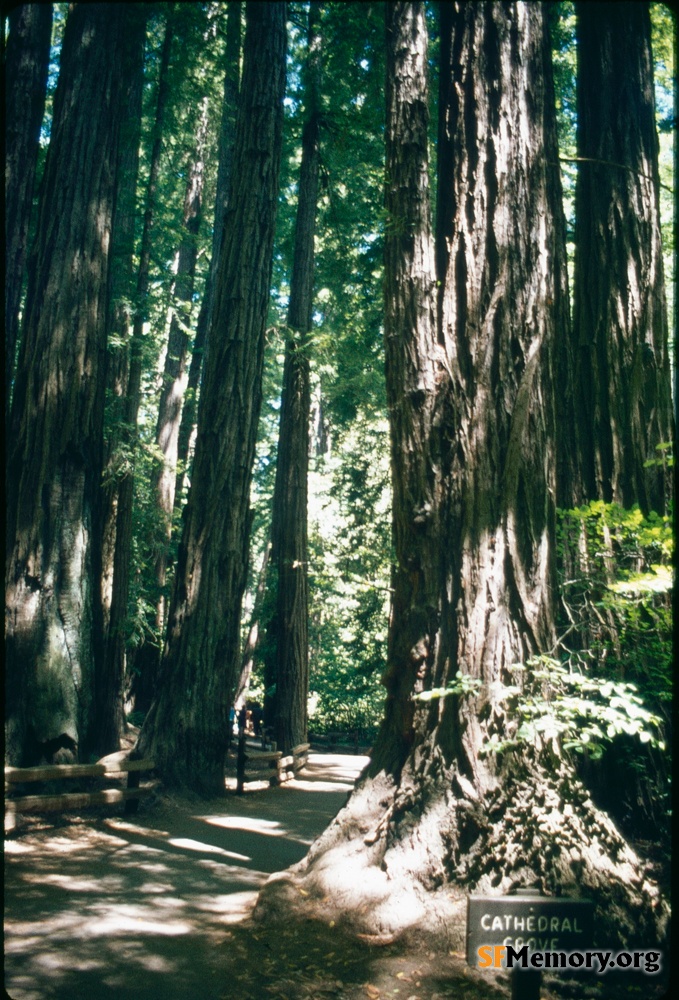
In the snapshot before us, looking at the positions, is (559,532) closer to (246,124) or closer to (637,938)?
(637,938)

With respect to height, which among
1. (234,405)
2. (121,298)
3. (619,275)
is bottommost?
(234,405)

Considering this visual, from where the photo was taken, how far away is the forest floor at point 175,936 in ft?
12.5

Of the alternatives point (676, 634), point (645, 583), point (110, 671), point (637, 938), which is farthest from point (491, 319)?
point (110, 671)

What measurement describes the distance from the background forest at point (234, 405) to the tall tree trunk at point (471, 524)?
0.99 feet

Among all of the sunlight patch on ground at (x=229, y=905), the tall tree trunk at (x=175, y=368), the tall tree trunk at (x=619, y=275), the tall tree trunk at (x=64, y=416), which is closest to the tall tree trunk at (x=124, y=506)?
the tall tree trunk at (x=64, y=416)

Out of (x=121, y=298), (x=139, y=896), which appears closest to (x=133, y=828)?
(x=139, y=896)

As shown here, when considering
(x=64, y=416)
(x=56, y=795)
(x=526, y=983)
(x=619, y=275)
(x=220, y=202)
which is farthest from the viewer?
(x=220, y=202)

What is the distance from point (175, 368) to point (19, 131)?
34.8ft

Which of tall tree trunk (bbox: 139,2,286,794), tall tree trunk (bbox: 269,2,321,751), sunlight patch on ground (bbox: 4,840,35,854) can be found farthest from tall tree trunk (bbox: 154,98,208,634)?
sunlight patch on ground (bbox: 4,840,35,854)

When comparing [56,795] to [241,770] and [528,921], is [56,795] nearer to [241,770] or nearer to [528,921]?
[241,770]

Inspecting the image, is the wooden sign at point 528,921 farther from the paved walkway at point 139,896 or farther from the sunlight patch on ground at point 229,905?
the sunlight patch on ground at point 229,905

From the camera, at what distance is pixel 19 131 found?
347 inches

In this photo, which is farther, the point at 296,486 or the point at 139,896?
the point at 296,486

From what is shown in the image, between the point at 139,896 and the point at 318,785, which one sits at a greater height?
the point at 139,896
